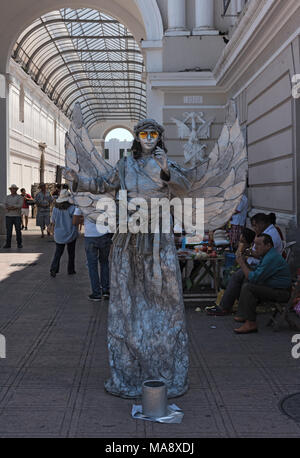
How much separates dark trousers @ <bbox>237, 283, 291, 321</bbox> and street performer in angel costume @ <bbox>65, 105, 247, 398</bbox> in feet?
6.76

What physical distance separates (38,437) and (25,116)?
25792 millimetres

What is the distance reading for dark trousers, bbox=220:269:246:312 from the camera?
6.91m

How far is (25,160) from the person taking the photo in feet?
90.9

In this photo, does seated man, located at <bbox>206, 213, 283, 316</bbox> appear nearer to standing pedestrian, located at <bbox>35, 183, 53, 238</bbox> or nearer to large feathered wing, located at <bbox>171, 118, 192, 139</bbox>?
large feathered wing, located at <bbox>171, 118, 192, 139</bbox>

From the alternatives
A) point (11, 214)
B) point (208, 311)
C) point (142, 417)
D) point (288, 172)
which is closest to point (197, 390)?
point (142, 417)

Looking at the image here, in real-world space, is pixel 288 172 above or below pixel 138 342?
above

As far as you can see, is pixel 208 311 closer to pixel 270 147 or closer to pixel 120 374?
pixel 120 374

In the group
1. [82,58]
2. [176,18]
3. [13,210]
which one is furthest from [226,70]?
[82,58]

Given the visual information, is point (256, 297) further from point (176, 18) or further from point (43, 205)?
point (43, 205)

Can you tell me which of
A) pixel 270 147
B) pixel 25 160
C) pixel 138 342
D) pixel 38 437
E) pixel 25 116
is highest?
pixel 25 116

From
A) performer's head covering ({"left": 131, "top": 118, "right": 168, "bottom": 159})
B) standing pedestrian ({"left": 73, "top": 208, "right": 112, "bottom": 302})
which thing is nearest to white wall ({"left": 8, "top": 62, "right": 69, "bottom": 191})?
standing pedestrian ({"left": 73, "top": 208, "right": 112, "bottom": 302})

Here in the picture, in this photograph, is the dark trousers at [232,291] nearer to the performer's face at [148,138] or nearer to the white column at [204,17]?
the performer's face at [148,138]

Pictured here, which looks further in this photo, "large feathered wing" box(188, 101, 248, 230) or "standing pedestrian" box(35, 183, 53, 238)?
"standing pedestrian" box(35, 183, 53, 238)

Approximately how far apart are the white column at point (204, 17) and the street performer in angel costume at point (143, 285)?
10.2m
